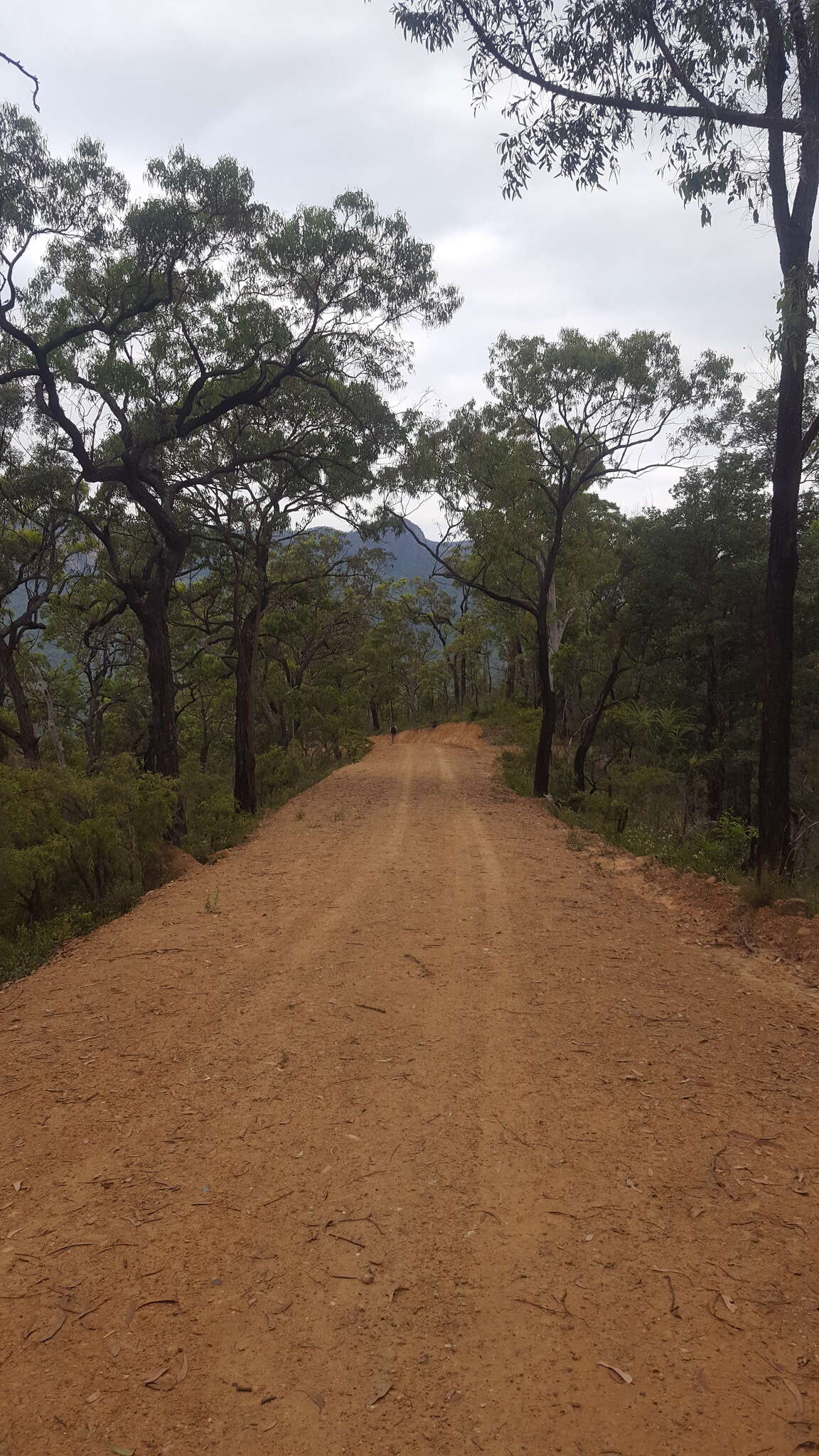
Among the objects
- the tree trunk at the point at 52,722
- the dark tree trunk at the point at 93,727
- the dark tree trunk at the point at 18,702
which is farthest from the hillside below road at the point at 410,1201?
the dark tree trunk at the point at 93,727

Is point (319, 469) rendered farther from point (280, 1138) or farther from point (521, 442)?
point (280, 1138)

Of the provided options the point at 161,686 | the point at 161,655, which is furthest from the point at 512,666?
the point at 161,686

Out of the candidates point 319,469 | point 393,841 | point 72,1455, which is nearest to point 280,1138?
point 72,1455

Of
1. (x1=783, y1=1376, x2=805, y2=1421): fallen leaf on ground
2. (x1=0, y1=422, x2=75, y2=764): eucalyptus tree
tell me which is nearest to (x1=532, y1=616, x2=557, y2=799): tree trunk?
(x1=0, y1=422, x2=75, y2=764): eucalyptus tree

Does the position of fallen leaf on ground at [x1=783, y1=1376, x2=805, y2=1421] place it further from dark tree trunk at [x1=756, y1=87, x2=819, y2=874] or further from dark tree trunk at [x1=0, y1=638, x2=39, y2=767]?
dark tree trunk at [x1=0, y1=638, x2=39, y2=767]

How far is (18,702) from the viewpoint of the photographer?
18766 millimetres

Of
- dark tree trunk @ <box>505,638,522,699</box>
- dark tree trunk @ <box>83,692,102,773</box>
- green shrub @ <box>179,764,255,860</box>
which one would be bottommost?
green shrub @ <box>179,764,255,860</box>

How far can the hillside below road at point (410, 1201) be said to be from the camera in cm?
240

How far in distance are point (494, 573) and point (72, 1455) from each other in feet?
65.2

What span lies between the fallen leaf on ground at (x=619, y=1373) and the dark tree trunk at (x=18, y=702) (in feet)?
58.4

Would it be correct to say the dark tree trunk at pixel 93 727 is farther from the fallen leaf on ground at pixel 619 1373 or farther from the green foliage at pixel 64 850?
the fallen leaf on ground at pixel 619 1373

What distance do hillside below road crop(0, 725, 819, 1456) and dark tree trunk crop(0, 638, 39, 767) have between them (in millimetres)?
13347

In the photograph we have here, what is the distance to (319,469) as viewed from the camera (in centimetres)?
1689

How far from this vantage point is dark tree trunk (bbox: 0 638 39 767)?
17.8m
